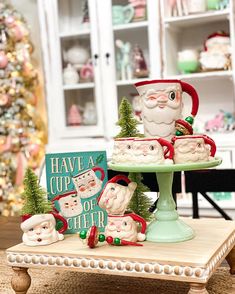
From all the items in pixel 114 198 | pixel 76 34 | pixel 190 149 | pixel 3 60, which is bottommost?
pixel 114 198

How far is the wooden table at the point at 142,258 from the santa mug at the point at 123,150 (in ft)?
0.73

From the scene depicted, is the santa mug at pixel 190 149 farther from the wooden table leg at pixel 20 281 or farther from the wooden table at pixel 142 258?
the wooden table leg at pixel 20 281

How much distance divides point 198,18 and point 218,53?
0.85 ft

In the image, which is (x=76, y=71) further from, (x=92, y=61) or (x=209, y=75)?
(x=209, y=75)

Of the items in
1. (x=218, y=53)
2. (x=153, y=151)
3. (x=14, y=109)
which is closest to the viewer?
(x=153, y=151)

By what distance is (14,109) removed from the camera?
3.60m

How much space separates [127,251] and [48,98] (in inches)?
95.3

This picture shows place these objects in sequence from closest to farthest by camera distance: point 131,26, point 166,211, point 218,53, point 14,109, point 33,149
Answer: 1. point 166,211
2. point 218,53
3. point 131,26
4. point 14,109
5. point 33,149

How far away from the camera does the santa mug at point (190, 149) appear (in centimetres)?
127

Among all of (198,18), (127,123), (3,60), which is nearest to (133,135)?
(127,123)

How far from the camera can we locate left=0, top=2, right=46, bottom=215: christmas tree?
3.57 m

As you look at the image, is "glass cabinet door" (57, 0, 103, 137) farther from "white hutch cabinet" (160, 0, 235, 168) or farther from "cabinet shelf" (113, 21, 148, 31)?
"white hutch cabinet" (160, 0, 235, 168)

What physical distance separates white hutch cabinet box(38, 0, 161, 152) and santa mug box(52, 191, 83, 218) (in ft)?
6.42

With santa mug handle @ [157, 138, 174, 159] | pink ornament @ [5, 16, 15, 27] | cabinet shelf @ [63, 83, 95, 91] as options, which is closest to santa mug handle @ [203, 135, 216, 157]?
santa mug handle @ [157, 138, 174, 159]
